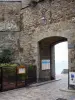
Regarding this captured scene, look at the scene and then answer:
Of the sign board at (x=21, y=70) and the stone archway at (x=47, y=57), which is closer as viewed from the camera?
the sign board at (x=21, y=70)

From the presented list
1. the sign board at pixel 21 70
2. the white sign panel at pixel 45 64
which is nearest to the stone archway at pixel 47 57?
the white sign panel at pixel 45 64

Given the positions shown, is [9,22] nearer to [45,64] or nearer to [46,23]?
[46,23]

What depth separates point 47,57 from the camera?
1327 centimetres

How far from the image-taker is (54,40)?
12.8 meters

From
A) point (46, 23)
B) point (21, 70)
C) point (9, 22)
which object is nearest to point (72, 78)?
point (21, 70)

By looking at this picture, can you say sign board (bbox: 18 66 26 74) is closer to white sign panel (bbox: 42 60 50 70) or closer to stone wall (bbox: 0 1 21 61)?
white sign panel (bbox: 42 60 50 70)

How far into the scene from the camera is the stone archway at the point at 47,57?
12531mm

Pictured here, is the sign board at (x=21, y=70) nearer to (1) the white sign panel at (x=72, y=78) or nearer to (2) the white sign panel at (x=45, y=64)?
(2) the white sign panel at (x=45, y=64)

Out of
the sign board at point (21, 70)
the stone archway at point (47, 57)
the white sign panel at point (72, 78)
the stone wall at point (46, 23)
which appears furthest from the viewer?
the stone archway at point (47, 57)

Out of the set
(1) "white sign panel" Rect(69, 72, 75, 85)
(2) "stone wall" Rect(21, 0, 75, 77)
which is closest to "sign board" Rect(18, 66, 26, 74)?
(2) "stone wall" Rect(21, 0, 75, 77)

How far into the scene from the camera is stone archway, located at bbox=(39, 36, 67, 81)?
493 inches

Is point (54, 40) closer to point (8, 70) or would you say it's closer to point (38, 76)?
point (38, 76)

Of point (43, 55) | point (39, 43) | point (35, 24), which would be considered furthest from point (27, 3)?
point (43, 55)

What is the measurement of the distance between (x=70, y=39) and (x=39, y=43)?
2.59m
